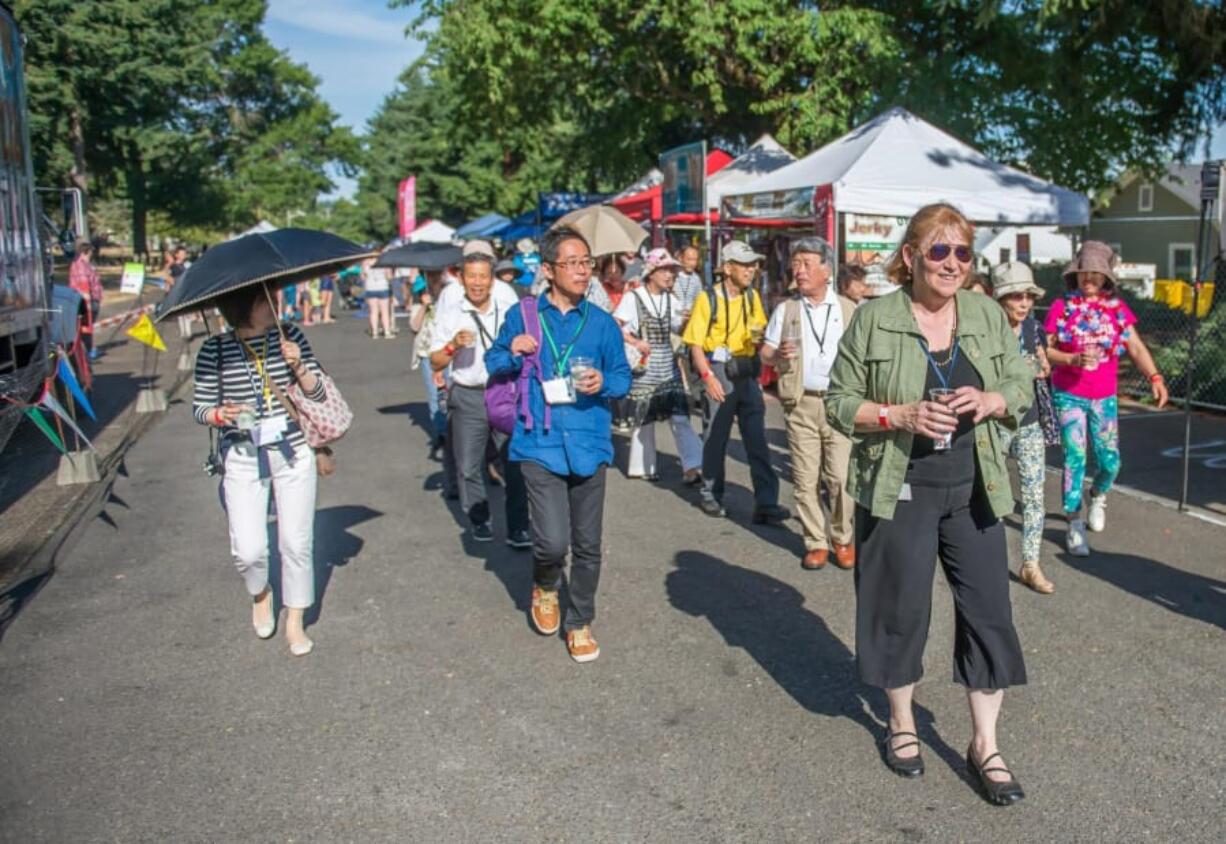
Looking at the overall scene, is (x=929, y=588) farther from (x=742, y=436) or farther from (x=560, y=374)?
(x=742, y=436)

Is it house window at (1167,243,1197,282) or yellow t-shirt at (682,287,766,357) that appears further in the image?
house window at (1167,243,1197,282)

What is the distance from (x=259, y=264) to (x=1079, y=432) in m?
4.77

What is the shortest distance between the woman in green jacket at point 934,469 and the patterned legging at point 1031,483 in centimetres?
239

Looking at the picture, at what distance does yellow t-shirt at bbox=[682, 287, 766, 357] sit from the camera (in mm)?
7594

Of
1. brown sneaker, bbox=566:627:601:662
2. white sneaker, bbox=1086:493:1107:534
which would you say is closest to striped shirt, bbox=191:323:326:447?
brown sneaker, bbox=566:627:601:662

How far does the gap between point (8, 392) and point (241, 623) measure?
154 inches

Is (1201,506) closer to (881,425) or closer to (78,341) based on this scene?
(881,425)

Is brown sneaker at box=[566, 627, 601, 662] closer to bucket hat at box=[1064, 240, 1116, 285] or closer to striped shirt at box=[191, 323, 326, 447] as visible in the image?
striped shirt at box=[191, 323, 326, 447]

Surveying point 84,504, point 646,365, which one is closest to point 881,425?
point 646,365

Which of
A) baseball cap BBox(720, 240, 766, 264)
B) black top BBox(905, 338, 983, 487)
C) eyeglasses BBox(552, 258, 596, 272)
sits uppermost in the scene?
baseball cap BBox(720, 240, 766, 264)

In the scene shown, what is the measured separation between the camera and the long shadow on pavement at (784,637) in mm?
4371

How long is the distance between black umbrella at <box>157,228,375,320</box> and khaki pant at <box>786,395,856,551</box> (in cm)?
281

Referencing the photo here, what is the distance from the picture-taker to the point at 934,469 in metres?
3.66

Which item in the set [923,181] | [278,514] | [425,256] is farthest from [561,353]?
[923,181]
